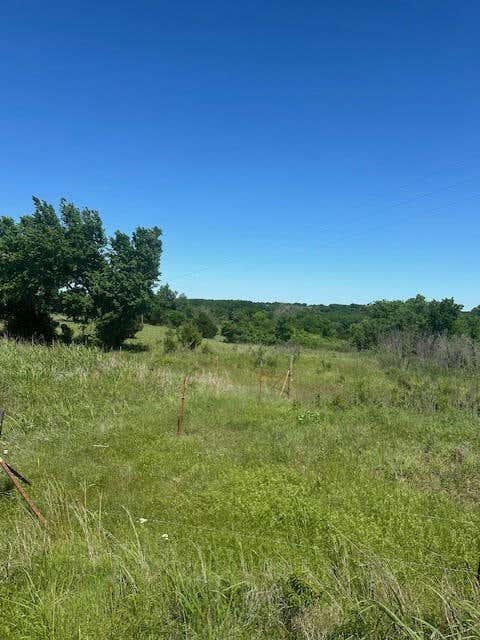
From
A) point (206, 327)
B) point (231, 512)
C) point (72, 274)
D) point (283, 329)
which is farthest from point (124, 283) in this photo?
point (283, 329)

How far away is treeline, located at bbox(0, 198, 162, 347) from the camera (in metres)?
25.0

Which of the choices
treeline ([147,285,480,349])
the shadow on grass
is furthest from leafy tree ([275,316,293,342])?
the shadow on grass

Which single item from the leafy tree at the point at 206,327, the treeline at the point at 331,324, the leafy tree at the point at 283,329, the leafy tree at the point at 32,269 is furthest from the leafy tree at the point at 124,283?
the leafy tree at the point at 283,329


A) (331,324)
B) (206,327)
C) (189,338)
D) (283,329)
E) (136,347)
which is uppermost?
(331,324)

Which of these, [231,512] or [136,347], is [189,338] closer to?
[136,347]

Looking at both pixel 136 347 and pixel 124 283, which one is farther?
pixel 136 347

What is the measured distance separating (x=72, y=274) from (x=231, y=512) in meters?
25.6

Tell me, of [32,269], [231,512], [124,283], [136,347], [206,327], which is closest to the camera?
[231,512]

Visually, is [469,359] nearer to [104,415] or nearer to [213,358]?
[213,358]

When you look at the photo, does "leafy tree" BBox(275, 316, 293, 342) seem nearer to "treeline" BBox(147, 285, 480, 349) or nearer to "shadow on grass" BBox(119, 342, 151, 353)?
"treeline" BBox(147, 285, 480, 349)

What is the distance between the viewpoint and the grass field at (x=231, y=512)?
108 inches

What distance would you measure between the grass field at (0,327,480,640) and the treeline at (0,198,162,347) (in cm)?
1411

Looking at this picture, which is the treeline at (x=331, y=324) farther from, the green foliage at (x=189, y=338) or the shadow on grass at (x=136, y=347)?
the green foliage at (x=189, y=338)

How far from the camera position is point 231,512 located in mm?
5012
